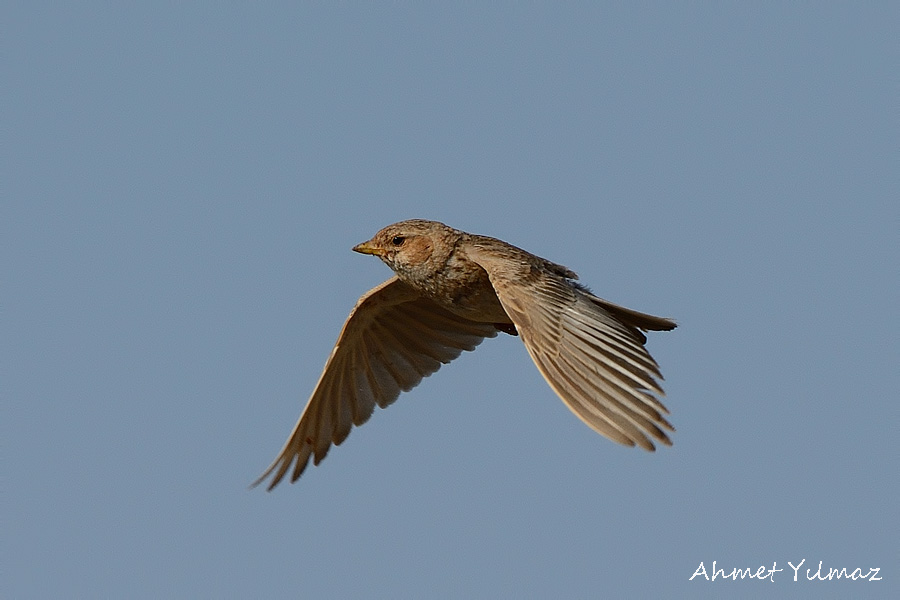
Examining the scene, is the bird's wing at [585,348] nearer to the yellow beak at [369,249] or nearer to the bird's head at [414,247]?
the bird's head at [414,247]

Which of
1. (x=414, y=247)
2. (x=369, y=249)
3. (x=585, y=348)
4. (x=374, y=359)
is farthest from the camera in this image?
(x=374, y=359)

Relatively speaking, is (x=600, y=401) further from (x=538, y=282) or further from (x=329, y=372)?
(x=329, y=372)

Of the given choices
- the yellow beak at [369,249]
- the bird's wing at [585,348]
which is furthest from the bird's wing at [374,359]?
the bird's wing at [585,348]

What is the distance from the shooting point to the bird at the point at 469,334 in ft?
27.8

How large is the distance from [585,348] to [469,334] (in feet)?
11.6

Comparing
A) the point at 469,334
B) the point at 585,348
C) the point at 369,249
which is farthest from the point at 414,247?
the point at 585,348

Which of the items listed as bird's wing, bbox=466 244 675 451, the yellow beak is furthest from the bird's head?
bird's wing, bbox=466 244 675 451

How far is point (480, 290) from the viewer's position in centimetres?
1096

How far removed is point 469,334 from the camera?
1258 centimetres

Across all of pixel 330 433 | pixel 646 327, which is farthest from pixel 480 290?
pixel 330 433

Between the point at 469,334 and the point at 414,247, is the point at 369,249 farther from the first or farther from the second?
the point at 469,334

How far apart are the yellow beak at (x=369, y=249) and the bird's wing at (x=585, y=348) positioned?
90 cm

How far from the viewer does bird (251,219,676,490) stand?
27.8ft

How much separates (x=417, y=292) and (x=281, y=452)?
1.90 metres
